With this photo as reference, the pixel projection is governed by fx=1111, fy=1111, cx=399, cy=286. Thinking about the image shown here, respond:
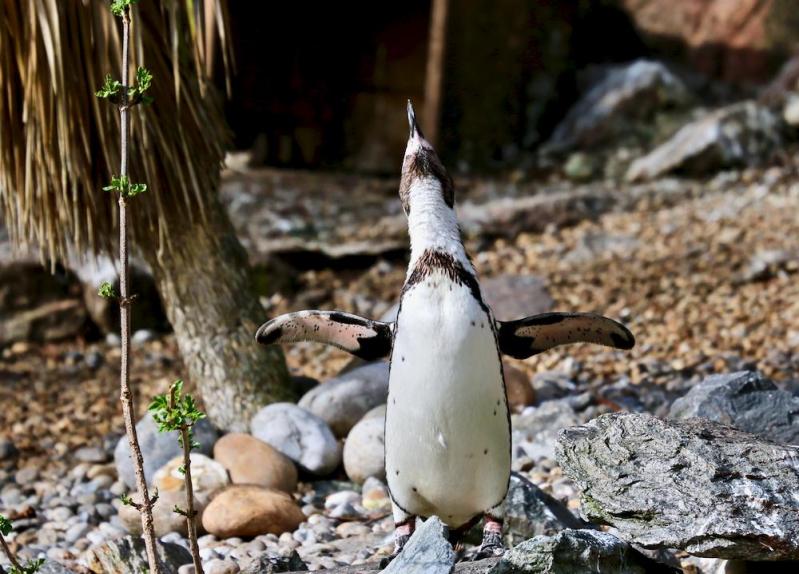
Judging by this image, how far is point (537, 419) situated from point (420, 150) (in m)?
1.70

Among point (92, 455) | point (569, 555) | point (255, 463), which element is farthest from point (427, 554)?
point (92, 455)

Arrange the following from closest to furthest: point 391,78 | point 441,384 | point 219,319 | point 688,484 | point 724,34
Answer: point 688,484 < point 441,384 < point 219,319 < point 391,78 < point 724,34

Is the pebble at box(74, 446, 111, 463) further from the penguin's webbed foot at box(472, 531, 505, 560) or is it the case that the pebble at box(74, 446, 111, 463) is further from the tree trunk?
the penguin's webbed foot at box(472, 531, 505, 560)

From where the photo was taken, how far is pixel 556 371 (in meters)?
5.13

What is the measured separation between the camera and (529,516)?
3.14 metres

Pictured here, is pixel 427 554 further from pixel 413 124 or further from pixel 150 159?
pixel 150 159

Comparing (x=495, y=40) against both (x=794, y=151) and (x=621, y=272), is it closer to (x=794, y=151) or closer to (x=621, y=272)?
(x=794, y=151)

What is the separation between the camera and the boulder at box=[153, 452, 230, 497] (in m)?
3.93

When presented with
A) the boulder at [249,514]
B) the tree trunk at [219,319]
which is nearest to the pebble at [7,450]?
the tree trunk at [219,319]

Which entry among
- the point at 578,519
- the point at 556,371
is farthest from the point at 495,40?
the point at 578,519

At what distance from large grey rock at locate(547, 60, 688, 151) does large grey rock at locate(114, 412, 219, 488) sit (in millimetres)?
5719

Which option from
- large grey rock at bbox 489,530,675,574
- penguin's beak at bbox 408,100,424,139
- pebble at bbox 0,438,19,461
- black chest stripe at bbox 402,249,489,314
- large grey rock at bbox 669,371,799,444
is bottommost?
pebble at bbox 0,438,19,461

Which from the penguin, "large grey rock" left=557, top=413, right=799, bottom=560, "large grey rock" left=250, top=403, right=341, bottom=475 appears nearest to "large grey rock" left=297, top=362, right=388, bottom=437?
"large grey rock" left=250, top=403, right=341, bottom=475

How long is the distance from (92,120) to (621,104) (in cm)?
630
